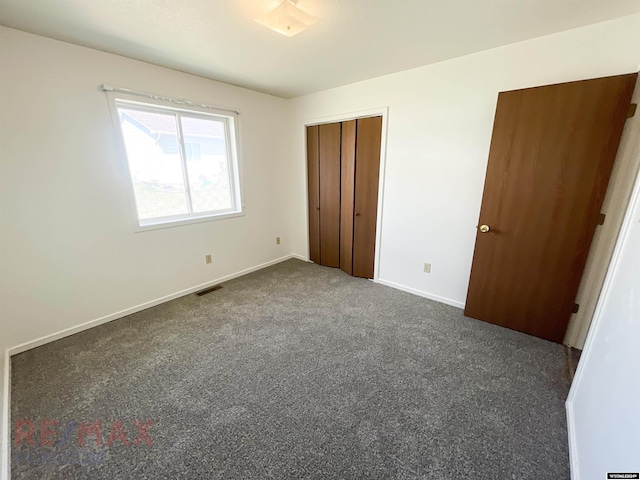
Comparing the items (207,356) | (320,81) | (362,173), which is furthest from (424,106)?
(207,356)

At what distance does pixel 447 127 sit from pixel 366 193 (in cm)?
109

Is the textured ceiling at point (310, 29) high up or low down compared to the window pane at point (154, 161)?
up

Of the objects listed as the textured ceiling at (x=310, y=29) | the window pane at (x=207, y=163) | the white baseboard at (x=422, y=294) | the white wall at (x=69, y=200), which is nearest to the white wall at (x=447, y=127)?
the white baseboard at (x=422, y=294)

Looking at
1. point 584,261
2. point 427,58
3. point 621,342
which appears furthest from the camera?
point 427,58

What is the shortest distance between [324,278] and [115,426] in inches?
94.7

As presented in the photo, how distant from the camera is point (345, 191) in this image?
3396mm

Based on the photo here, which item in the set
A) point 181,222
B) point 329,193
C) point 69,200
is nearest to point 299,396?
point 181,222

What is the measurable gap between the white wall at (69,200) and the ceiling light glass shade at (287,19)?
155cm

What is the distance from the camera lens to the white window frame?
91.6 inches

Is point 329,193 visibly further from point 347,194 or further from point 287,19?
point 287,19

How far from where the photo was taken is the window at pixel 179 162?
2.52m

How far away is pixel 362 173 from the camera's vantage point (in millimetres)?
3174

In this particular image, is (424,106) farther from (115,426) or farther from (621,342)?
(115,426)

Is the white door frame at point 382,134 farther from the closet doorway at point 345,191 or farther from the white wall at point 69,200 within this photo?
the white wall at point 69,200
